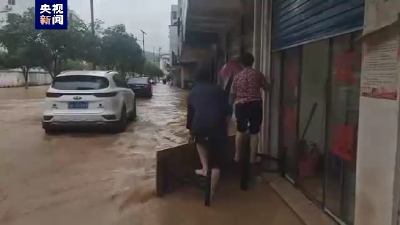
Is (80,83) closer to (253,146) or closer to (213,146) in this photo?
(253,146)

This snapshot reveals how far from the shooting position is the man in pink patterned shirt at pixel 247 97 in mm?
5328

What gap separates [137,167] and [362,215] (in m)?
4.35

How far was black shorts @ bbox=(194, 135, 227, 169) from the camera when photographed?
4.66 metres

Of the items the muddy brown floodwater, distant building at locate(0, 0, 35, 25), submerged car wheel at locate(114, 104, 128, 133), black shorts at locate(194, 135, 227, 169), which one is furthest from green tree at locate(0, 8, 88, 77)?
distant building at locate(0, 0, 35, 25)

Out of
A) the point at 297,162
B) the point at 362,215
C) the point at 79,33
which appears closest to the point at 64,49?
the point at 79,33

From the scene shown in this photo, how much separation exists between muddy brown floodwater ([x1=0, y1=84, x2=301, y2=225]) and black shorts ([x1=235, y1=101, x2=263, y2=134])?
90 centimetres

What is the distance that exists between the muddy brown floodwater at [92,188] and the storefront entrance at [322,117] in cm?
56

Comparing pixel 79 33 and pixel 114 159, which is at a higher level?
pixel 79 33

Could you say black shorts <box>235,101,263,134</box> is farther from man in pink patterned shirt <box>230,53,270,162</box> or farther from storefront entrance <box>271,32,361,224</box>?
storefront entrance <box>271,32,361,224</box>

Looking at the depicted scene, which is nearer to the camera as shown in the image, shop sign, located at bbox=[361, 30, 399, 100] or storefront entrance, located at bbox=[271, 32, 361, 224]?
shop sign, located at bbox=[361, 30, 399, 100]

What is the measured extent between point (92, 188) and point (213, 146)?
76.2 inches

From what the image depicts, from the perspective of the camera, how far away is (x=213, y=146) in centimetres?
471

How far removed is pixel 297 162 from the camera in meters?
5.50

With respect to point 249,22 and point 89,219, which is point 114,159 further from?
point 249,22
